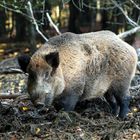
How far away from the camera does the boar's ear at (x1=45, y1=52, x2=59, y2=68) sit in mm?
5812

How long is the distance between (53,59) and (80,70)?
27.4 inches

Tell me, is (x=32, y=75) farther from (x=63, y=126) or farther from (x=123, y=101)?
(x=123, y=101)

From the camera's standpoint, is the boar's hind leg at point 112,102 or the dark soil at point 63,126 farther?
the boar's hind leg at point 112,102

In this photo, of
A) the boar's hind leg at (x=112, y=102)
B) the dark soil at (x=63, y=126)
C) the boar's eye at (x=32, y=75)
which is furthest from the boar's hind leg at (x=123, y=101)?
the boar's eye at (x=32, y=75)

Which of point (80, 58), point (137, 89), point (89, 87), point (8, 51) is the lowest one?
point (8, 51)

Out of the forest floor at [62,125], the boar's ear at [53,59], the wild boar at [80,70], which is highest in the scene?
the boar's ear at [53,59]

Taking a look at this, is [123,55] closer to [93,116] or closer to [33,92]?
[93,116]

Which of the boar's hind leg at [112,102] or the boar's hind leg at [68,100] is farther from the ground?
the boar's hind leg at [68,100]

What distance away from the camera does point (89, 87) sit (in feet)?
22.0

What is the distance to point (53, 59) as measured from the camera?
584 centimetres

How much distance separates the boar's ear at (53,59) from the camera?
5.81m

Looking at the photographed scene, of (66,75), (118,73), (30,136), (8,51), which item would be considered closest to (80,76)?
(66,75)

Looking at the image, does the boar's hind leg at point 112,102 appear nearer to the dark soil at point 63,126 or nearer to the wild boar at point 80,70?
the wild boar at point 80,70

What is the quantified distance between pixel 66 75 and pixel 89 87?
0.60 m
